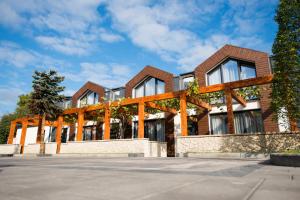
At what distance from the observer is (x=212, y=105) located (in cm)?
1755

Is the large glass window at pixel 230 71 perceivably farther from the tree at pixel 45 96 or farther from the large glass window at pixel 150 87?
the tree at pixel 45 96

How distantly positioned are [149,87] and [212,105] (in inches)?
271

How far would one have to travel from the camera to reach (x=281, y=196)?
2010mm

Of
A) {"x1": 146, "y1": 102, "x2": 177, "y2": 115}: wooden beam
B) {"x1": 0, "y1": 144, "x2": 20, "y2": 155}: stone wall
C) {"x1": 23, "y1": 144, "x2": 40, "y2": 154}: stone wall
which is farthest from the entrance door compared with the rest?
{"x1": 0, "y1": 144, "x2": 20, "y2": 155}: stone wall

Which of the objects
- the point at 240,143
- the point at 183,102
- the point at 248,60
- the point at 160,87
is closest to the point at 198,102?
the point at 183,102

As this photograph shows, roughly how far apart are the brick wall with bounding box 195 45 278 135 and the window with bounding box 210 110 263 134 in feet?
1.91

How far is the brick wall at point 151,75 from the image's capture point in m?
20.0

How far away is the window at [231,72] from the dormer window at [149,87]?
15.9ft


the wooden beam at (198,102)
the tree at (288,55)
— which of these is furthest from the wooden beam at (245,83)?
the tree at (288,55)

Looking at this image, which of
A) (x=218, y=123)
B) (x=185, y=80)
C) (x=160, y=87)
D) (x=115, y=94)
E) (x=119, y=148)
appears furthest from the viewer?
(x=115, y=94)

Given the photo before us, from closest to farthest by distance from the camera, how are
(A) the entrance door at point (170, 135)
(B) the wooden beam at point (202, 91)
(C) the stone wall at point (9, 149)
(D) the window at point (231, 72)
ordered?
(B) the wooden beam at point (202, 91)
(D) the window at point (231, 72)
(A) the entrance door at point (170, 135)
(C) the stone wall at point (9, 149)

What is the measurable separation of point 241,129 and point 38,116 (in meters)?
19.9

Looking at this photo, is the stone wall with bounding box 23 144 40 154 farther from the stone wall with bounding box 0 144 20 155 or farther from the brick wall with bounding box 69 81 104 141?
the brick wall with bounding box 69 81 104 141

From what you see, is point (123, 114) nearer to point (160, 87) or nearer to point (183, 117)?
point (160, 87)
